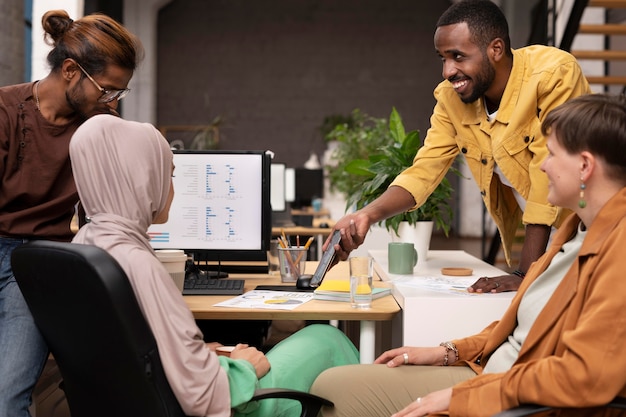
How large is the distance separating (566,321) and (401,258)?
111cm

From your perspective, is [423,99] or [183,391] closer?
[183,391]

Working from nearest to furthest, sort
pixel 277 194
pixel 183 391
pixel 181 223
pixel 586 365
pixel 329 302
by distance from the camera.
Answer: pixel 586 365 → pixel 183 391 → pixel 329 302 → pixel 181 223 → pixel 277 194

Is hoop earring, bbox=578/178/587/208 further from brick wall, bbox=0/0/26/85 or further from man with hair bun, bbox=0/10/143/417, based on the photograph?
brick wall, bbox=0/0/26/85

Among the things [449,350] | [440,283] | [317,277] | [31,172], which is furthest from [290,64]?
[449,350]

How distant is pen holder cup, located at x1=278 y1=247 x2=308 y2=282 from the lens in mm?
2584

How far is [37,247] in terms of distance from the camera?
53.9 inches

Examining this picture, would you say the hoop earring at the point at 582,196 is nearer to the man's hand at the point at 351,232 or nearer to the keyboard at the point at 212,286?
the man's hand at the point at 351,232

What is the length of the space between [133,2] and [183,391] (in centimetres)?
1066

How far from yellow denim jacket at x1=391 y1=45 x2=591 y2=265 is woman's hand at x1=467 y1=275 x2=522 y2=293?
0.58ft

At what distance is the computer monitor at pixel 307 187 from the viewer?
793cm

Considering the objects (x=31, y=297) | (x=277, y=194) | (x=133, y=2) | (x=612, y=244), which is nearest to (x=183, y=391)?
(x=31, y=297)

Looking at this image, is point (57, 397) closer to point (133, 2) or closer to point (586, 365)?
point (586, 365)

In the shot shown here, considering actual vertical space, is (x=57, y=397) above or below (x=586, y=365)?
below

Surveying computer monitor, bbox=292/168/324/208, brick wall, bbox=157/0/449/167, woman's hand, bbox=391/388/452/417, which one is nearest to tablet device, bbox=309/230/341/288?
woman's hand, bbox=391/388/452/417
